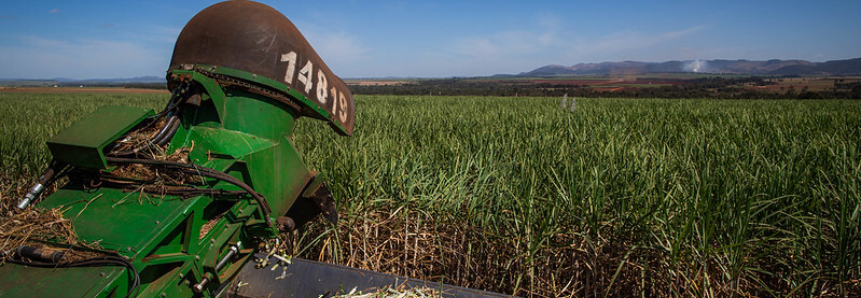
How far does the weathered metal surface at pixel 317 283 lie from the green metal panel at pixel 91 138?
0.92 m

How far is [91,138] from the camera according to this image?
4.28ft

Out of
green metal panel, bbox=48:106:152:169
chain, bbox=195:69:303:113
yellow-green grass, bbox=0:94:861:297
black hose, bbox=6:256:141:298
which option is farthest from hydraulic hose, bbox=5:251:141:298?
yellow-green grass, bbox=0:94:861:297

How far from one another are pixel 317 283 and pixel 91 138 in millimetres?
1164

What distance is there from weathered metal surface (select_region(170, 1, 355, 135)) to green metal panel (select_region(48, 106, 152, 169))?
300mm

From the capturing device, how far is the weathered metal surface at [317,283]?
196cm

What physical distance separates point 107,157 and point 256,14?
758 millimetres

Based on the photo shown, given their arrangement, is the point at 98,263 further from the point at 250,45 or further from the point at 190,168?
the point at 250,45

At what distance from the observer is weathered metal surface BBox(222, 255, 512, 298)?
1957 mm

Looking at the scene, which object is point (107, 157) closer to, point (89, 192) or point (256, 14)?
point (89, 192)

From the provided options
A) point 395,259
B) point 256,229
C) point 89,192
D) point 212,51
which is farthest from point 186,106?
point 395,259

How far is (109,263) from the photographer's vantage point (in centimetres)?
114

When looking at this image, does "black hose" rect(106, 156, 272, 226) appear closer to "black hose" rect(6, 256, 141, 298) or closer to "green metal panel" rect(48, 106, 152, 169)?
"green metal panel" rect(48, 106, 152, 169)

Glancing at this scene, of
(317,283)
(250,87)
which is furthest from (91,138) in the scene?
(317,283)

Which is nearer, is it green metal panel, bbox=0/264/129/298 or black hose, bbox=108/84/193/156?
green metal panel, bbox=0/264/129/298
